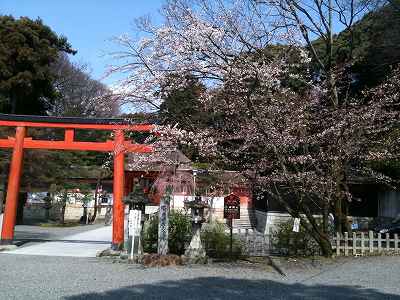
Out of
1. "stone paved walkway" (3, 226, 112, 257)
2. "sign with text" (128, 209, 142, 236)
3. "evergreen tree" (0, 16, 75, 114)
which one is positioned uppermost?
"evergreen tree" (0, 16, 75, 114)

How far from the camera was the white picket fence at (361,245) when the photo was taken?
12992 mm

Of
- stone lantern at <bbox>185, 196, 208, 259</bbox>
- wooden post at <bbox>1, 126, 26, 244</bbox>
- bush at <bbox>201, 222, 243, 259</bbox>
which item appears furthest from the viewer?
wooden post at <bbox>1, 126, 26, 244</bbox>

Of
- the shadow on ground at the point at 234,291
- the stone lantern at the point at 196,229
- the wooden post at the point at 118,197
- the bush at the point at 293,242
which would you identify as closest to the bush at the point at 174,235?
the stone lantern at the point at 196,229

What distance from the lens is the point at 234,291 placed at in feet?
27.1

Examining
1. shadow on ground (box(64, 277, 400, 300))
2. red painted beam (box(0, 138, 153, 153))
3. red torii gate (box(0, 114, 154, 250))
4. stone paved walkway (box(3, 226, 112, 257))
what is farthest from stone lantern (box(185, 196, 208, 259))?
red painted beam (box(0, 138, 153, 153))

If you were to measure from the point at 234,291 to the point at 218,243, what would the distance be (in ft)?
17.4

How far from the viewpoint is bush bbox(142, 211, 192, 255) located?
14047mm

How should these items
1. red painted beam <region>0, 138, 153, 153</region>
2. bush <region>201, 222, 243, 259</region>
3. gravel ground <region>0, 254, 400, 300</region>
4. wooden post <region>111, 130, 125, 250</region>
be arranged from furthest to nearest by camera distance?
red painted beam <region>0, 138, 153, 153</region>
wooden post <region>111, 130, 125, 250</region>
bush <region>201, 222, 243, 259</region>
gravel ground <region>0, 254, 400, 300</region>

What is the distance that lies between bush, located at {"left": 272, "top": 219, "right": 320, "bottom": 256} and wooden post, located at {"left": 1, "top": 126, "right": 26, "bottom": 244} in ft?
30.2

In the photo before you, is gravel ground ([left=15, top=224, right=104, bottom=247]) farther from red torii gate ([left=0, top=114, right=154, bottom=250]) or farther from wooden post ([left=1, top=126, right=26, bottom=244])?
red torii gate ([left=0, top=114, right=154, bottom=250])

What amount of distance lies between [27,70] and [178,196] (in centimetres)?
1363

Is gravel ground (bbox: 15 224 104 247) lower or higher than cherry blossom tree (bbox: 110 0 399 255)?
lower

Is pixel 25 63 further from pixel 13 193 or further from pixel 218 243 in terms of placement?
pixel 218 243

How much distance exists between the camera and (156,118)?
13477 mm
